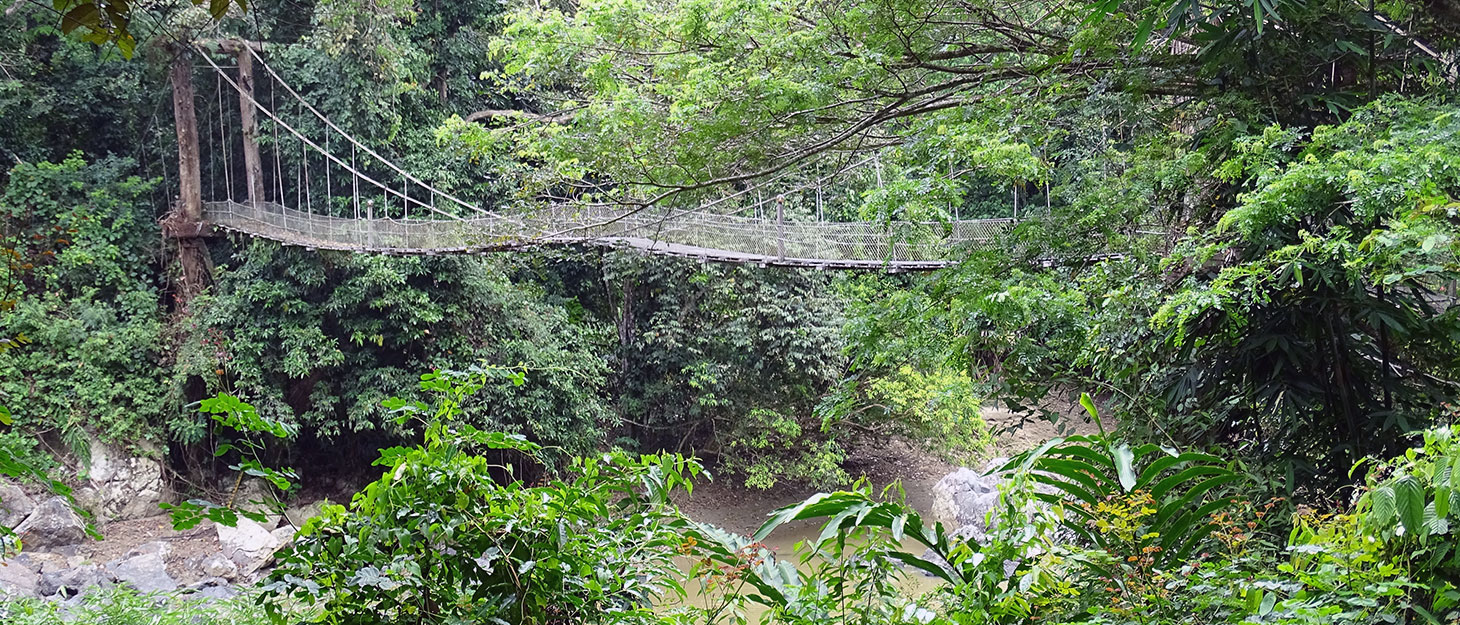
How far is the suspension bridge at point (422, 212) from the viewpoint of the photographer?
4.10 meters

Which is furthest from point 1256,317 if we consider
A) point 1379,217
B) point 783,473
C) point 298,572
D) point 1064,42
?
point 783,473

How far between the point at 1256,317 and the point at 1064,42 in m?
1.08

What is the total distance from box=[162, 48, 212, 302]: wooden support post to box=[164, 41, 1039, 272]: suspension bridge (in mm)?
10

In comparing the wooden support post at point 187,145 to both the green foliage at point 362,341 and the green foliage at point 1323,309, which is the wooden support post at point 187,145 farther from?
the green foliage at point 1323,309

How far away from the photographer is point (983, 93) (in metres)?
2.89

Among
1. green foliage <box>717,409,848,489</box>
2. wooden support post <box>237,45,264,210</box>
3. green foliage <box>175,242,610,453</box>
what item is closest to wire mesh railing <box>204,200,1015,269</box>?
wooden support post <box>237,45,264,210</box>

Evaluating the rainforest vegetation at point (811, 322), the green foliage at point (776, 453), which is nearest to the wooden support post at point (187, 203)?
the rainforest vegetation at point (811, 322)

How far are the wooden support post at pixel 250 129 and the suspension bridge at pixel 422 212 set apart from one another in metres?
0.01

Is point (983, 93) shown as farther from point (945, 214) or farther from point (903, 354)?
point (903, 354)

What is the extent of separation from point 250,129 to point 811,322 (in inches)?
177

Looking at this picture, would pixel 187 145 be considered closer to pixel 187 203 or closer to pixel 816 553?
pixel 187 203

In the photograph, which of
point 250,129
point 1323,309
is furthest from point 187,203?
point 1323,309

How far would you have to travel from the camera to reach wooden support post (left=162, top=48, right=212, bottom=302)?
6.99m

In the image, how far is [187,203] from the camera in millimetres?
7090
